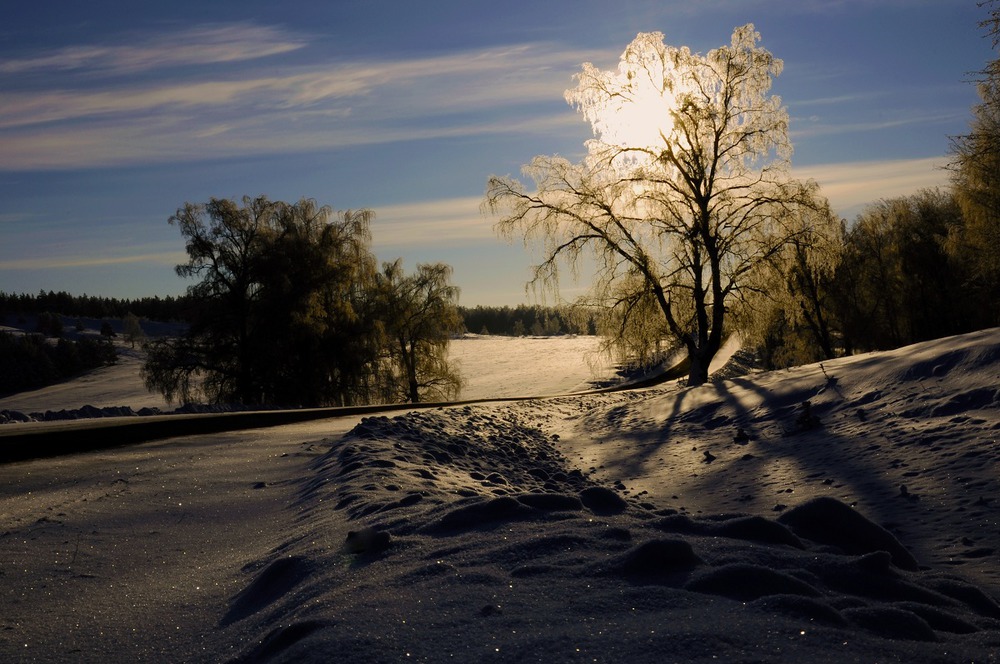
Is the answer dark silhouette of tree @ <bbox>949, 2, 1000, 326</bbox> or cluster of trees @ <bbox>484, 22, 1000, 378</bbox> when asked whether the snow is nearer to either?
cluster of trees @ <bbox>484, 22, 1000, 378</bbox>

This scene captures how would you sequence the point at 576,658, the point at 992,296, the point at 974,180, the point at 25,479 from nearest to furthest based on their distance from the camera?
the point at 576,658 < the point at 25,479 < the point at 974,180 < the point at 992,296

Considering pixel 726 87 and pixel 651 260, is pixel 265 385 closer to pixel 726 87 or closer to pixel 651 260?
pixel 651 260

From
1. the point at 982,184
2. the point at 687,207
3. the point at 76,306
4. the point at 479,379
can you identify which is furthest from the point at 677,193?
the point at 76,306

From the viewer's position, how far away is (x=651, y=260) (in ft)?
66.2

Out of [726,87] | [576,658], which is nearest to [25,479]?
[576,658]

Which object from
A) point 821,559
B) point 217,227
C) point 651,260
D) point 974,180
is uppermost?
point 217,227

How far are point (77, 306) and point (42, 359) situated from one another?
3725 centimetres

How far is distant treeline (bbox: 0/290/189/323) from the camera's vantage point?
7031 cm

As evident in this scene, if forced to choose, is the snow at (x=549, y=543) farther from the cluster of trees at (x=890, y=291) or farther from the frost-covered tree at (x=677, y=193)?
Answer: the cluster of trees at (x=890, y=291)

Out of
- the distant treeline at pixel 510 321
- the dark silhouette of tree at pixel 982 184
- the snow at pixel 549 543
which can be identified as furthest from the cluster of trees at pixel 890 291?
the distant treeline at pixel 510 321

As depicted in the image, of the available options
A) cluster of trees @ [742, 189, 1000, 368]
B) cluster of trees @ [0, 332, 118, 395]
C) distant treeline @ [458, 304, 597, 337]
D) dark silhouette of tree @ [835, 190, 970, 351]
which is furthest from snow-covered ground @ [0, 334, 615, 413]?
distant treeline @ [458, 304, 597, 337]

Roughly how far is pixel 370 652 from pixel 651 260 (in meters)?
18.4

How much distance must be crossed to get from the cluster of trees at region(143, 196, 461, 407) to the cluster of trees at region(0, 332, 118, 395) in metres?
21.2

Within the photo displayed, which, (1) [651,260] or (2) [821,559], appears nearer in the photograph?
(2) [821,559]
